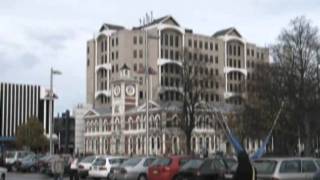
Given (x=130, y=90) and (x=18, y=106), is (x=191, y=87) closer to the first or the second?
(x=18, y=106)

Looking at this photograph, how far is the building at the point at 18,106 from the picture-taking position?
134 meters

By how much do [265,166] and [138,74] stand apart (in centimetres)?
13042

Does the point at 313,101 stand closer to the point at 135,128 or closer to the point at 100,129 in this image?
the point at 135,128

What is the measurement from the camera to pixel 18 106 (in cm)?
13825

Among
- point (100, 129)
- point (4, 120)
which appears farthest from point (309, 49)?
point (100, 129)

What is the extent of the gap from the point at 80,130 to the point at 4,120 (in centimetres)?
3805

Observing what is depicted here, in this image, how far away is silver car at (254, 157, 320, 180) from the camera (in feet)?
71.5

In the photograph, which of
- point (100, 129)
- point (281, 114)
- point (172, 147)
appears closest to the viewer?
point (281, 114)

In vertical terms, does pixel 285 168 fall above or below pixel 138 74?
below

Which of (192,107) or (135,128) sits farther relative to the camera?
(135,128)

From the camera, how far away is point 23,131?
117 meters

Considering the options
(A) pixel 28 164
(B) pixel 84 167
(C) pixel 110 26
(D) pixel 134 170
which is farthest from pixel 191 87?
(C) pixel 110 26

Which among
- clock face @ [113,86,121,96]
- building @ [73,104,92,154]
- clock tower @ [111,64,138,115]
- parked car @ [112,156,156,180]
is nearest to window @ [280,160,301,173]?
parked car @ [112,156,156,180]

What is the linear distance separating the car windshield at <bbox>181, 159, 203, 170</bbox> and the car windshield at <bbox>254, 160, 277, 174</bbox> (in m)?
5.00
